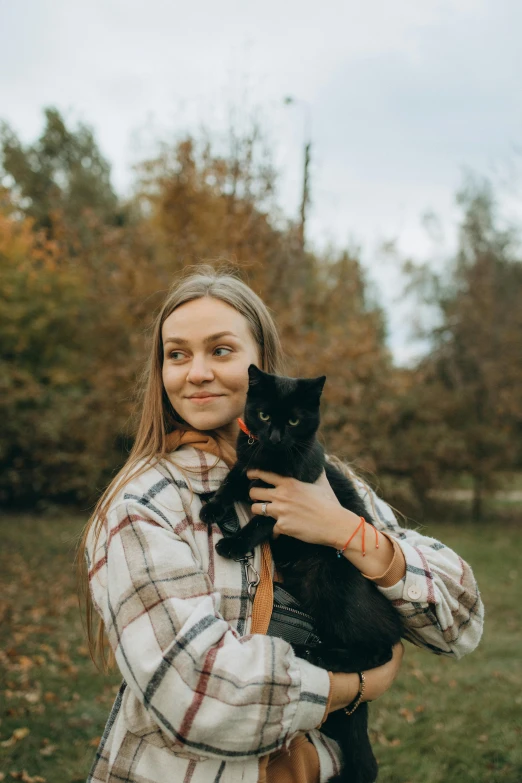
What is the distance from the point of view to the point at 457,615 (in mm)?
1895

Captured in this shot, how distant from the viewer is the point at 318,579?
1923mm

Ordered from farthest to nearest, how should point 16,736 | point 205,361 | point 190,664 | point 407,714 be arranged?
point 407,714 → point 16,736 → point 205,361 → point 190,664

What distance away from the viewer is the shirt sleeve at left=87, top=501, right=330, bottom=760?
1.37 meters

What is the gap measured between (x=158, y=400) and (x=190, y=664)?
0.98m

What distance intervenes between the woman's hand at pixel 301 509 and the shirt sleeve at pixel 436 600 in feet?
0.70

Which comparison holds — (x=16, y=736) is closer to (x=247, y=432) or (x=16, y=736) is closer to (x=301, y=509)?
(x=247, y=432)

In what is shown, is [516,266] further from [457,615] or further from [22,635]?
[457,615]

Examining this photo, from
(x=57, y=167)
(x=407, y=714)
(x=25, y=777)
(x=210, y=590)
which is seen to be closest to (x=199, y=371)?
(x=210, y=590)

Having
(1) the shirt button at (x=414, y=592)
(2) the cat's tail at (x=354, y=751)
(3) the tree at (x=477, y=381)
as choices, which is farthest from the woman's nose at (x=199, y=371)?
(3) the tree at (x=477, y=381)

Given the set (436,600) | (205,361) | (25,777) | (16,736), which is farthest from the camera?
(16,736)

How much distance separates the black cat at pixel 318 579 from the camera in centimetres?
182

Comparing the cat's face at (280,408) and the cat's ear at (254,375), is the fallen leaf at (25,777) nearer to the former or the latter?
the cat's face at (280,408)

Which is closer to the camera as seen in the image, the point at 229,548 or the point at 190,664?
the point at 190,664

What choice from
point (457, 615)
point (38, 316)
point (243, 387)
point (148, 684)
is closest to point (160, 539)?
point (148, 684)
